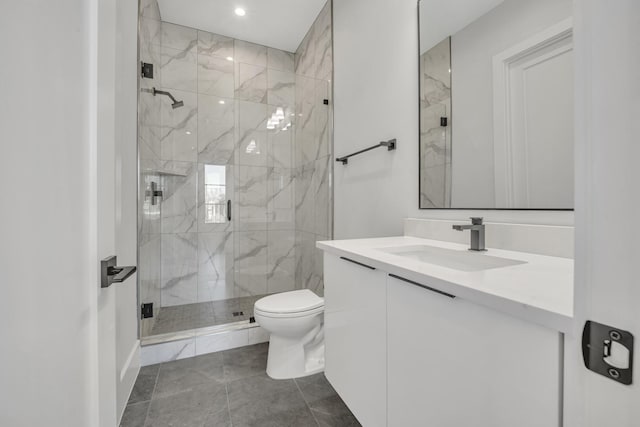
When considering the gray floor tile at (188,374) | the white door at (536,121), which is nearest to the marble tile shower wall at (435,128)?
the white door at (536,121)

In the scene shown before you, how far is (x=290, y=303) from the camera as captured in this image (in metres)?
1.67

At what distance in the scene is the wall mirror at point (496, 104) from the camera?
0.91 metres

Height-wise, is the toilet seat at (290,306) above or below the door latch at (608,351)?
below

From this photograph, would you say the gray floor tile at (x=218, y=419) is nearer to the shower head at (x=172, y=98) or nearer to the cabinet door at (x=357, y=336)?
the cabinet door at (x=357, y=336)

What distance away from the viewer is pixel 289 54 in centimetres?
296

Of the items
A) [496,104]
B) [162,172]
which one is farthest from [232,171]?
→ [496,104]

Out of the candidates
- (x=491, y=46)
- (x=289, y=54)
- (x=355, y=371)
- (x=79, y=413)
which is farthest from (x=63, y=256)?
(x=289, y=54)

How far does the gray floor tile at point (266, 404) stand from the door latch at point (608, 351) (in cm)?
132

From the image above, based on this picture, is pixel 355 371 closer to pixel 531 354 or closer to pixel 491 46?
pixel 531 354

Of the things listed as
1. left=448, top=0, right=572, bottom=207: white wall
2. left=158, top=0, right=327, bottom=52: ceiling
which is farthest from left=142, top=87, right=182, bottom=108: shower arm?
left=448, top=0, right=572, bottom=207: white wall

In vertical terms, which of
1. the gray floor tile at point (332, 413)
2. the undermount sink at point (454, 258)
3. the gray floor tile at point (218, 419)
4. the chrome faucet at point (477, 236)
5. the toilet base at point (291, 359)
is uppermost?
the chrome faucet at point (477, 236)

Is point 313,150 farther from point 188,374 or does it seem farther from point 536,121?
point 188,374

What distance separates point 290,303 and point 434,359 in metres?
1.10

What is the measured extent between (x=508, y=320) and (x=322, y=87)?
230 cm
